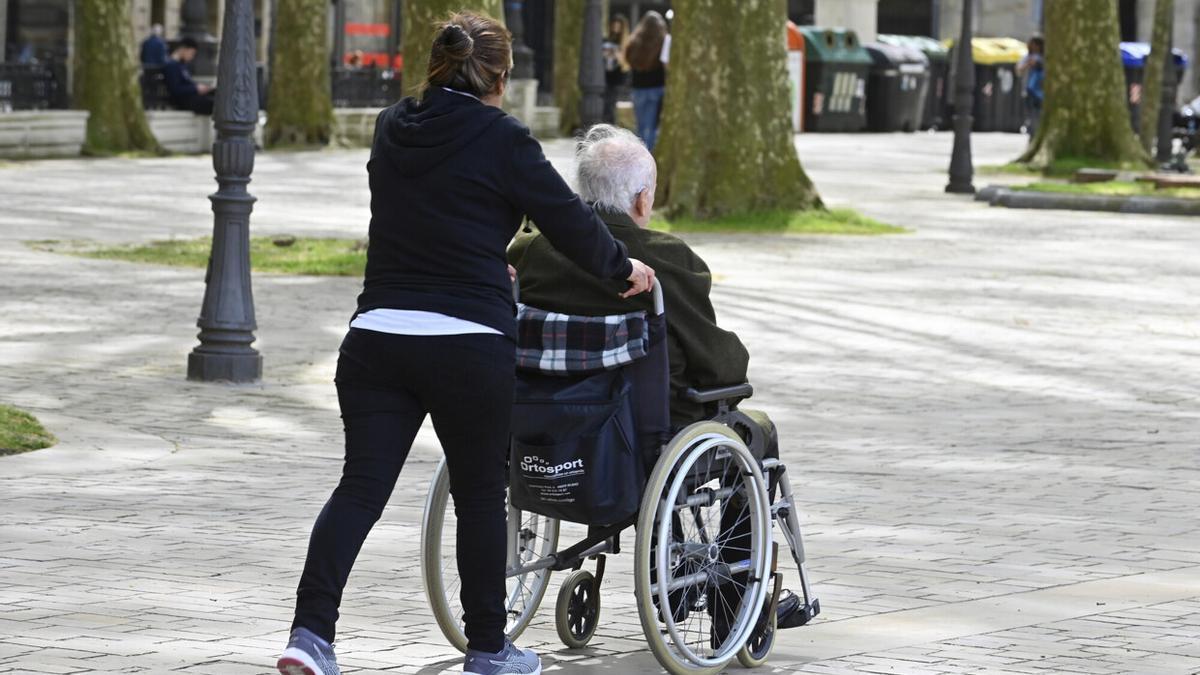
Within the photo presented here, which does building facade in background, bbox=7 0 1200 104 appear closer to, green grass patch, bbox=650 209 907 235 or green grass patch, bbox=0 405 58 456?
green grass patch, bbox=650 209 907 235

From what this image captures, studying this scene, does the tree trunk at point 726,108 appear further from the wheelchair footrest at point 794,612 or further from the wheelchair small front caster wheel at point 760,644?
the wheelchair small front caster wheel at point 760,644

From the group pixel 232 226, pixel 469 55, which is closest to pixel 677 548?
pixel 469 55

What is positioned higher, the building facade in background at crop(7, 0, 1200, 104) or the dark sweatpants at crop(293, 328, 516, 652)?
the building facade in background at crop(7, 0, 1200, 104)

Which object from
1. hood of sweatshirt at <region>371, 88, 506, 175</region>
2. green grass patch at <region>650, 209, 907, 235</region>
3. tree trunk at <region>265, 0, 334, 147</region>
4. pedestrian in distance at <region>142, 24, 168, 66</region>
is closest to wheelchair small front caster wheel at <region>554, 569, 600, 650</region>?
hood of sweatshirt at <region>371, 88, 506, 175</region>

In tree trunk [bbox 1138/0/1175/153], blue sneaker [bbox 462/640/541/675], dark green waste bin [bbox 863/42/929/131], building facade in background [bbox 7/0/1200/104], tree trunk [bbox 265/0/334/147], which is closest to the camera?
blue sneaker [bbox 462/640/541/675]

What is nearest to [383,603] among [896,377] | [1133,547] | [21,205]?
[1133,547]

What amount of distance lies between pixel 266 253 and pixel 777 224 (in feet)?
17.2

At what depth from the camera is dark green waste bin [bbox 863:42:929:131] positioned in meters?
46.5

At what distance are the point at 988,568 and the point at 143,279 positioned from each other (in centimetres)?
941

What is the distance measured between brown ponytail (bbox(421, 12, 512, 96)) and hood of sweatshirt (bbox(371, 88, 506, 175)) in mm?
32

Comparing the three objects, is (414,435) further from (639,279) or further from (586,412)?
(639,279)

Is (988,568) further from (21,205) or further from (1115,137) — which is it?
(1115,137)

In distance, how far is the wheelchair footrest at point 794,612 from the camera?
19.6 feet

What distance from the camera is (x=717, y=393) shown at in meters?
5.77
